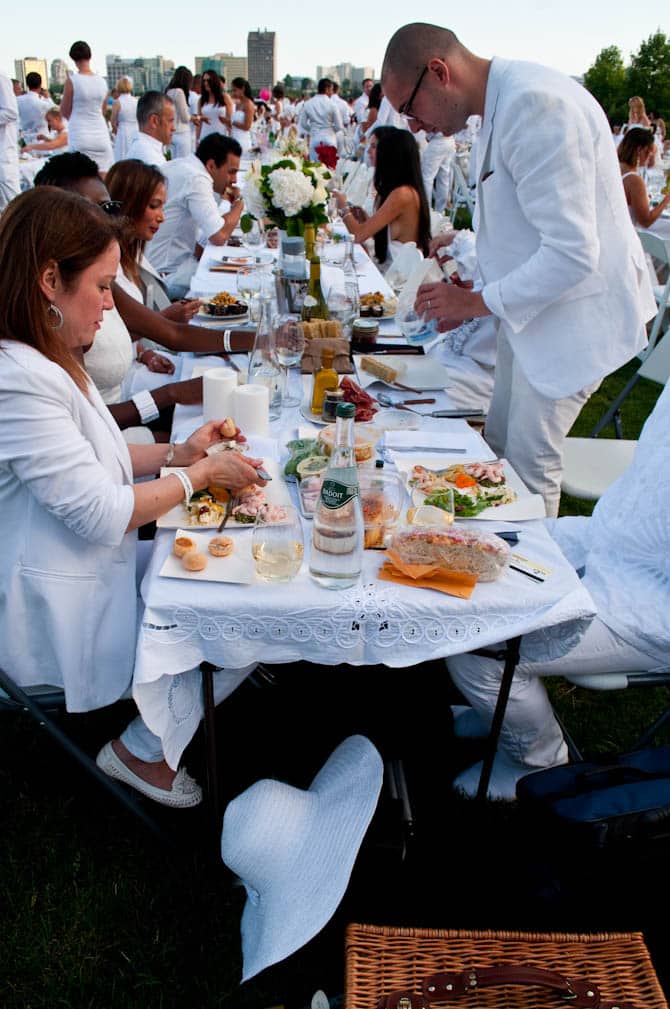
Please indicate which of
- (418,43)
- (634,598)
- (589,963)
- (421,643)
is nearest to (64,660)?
(421,643)

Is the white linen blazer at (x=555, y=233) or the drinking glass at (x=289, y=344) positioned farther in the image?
the drinking glass at (x=289, y=344)

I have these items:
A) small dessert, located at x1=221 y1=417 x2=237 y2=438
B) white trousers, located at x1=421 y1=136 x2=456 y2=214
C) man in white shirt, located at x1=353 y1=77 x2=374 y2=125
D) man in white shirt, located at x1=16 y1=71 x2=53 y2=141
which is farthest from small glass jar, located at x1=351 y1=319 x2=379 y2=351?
man in white shirt, located at x1=353 y1=77 x2=374 y2=125

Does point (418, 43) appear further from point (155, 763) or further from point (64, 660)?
point (155, 763)

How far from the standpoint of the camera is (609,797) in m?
1.58

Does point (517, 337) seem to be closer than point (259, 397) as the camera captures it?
No

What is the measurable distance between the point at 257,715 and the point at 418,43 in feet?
7.24

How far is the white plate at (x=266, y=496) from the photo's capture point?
170 cm

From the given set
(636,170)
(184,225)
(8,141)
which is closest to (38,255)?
(184,225)

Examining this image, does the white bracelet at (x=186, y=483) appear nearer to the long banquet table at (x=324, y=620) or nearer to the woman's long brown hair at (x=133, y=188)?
the long banquet table at (x=324, y=620)

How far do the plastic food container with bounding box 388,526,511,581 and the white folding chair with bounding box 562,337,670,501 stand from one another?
56.3 inches

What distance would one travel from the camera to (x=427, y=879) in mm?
1918

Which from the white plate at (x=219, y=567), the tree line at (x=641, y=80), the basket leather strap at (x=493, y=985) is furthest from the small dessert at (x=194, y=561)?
the tree line at (x=641, y=80)

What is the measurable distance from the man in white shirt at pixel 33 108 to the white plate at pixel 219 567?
1189 cm

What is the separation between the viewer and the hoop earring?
5.55ft
